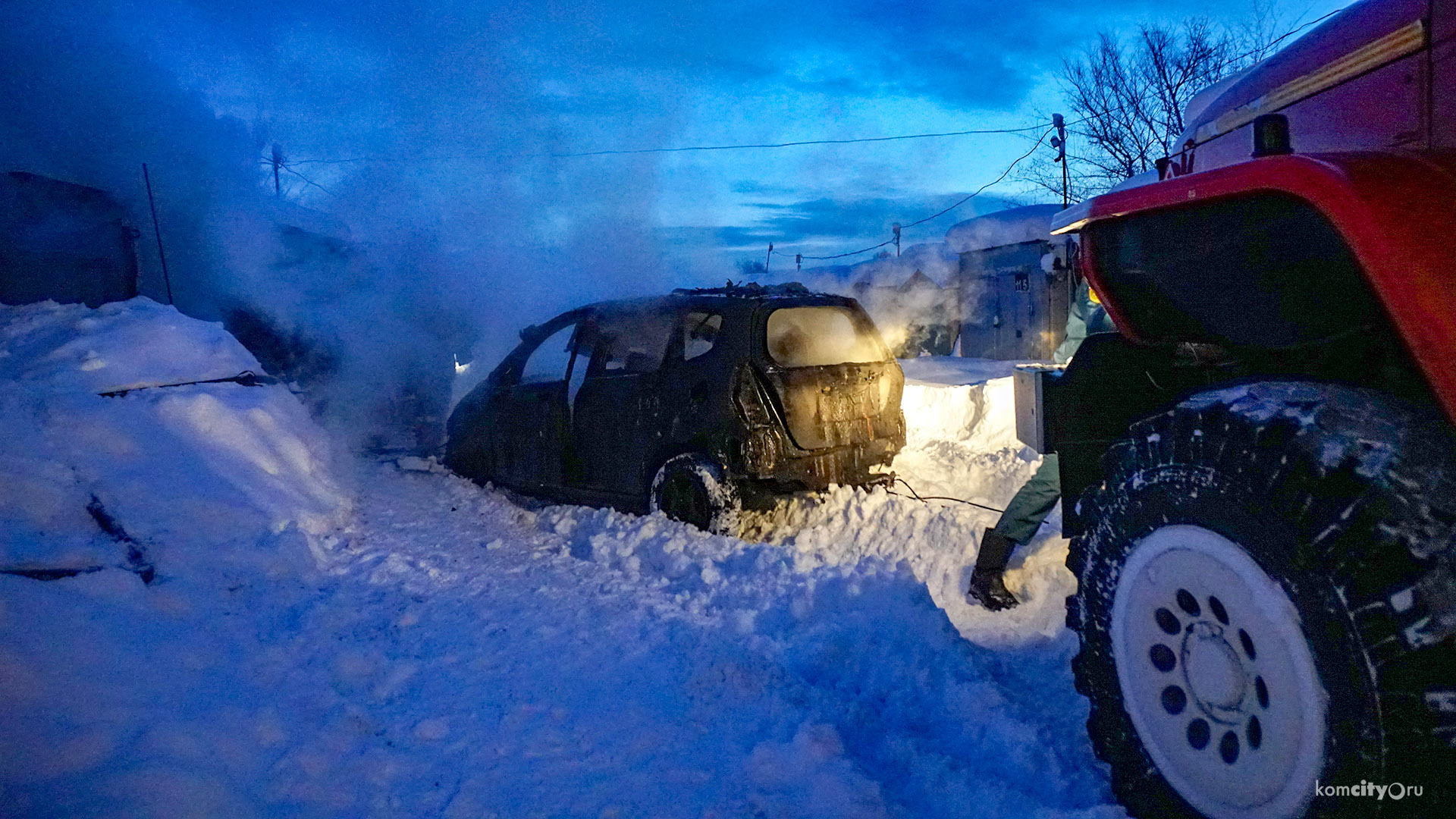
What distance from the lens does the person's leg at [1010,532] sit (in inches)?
150

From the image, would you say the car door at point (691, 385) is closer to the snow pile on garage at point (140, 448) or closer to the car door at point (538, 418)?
the car door at point (538, 418)

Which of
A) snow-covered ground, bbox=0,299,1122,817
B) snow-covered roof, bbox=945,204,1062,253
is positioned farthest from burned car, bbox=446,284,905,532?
snow-covered roof, bbox=945,204,1062,253

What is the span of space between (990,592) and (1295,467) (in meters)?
2.53

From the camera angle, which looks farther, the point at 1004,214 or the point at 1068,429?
the point at 1004,214

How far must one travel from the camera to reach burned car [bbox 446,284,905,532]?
5.07m

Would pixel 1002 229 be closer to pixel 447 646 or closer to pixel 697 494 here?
pixel 697 494

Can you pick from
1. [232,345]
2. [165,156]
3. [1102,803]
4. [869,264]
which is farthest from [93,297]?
[869,264]

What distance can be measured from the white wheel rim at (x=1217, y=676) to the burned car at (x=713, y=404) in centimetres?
308

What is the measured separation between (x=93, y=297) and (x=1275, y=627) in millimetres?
14065

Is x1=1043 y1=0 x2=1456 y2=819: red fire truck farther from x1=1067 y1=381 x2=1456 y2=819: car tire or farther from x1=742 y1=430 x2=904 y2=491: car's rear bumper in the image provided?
x1=742 y1=430 x2=904 y2=491: car's rear bumper

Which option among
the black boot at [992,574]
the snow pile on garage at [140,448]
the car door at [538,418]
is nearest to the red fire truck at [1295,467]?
the black boot at [992,574]

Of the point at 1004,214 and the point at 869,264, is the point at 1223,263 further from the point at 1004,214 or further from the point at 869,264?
the point at 869,264

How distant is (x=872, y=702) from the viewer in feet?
9.67

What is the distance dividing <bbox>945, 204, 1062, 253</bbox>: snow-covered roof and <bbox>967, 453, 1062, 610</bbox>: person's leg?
→ 1778 centimetres
